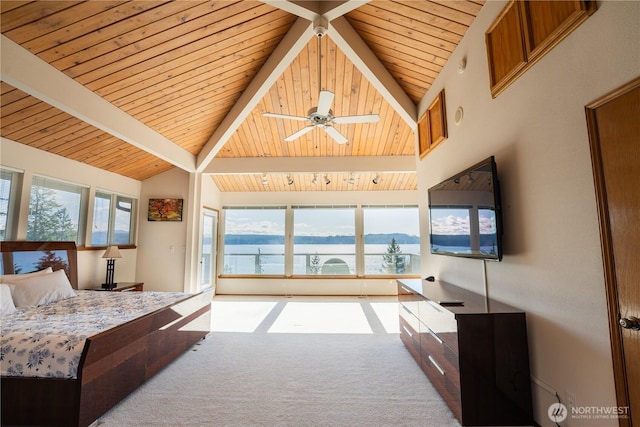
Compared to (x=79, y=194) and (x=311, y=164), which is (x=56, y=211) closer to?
(x=79, y=194)

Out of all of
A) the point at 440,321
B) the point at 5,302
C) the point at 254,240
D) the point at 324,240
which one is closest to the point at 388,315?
the point at 324,240

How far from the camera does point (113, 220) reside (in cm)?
526

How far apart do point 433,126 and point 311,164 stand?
269cm

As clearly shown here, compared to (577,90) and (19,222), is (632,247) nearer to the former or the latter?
(577,90)

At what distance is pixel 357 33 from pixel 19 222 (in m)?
4.90

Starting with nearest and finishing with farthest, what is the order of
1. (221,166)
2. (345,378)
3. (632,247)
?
(632,247) < (345,378) < (221,166)

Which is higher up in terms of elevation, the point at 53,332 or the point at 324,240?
the point at 324,240

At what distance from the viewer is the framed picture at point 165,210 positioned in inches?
227

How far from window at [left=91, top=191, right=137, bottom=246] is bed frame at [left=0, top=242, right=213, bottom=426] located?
2.95 metres

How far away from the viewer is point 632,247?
130cm

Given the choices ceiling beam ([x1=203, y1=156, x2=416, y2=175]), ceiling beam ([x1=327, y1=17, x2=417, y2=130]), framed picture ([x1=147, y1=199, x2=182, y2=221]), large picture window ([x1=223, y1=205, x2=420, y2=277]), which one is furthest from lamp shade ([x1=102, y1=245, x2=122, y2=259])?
ceiling beam ([x1=327, y1=17, x2=417, y2=130])

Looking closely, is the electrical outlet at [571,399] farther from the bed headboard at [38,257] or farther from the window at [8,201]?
the window at [8,201]

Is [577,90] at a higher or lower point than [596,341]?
higher

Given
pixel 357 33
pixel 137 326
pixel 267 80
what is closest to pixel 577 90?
pixel 357 33
